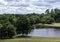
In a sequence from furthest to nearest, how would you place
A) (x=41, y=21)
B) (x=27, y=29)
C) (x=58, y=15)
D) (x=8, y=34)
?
(x=58, y=15), (x=41, y=21), (x=27, y=29), (x=8, y=34)

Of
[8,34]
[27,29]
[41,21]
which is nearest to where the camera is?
[8,34]

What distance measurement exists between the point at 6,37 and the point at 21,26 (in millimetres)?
9384

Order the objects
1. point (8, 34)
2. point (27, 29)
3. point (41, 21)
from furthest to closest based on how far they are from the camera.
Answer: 1. point (41, 21)
2. point (27, 29)
3. point (8, 34)

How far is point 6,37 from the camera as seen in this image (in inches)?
Result: 3081

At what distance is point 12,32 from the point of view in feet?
255

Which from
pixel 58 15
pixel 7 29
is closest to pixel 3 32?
pixel 7 29

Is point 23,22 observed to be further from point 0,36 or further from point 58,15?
point 58,15

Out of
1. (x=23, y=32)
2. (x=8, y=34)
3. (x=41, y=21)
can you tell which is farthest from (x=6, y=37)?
(x=41, y=21)

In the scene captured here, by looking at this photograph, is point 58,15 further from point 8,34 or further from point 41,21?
point 8,34

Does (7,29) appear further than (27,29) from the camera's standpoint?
No

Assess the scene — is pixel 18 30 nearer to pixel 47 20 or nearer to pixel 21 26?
pixel 21 26

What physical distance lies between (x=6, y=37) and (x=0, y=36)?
7.70ft

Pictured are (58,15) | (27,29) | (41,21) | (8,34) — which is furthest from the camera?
(58,15)

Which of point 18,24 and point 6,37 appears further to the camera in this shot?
point 18,24
